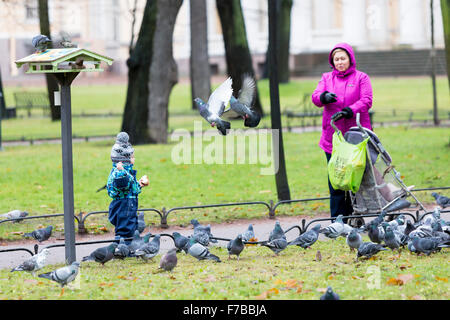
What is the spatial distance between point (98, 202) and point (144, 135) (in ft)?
22.9

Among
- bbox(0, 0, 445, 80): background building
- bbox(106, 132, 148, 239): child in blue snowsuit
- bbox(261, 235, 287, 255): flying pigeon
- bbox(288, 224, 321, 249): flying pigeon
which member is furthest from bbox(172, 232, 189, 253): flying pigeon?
bbox(0, 0, 445, 80): background building

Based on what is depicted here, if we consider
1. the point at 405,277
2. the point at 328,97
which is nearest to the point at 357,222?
the point at 328,97

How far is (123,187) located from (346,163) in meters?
2.32

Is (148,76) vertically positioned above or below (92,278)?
above

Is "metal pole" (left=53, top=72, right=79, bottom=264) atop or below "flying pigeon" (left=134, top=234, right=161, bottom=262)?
atop

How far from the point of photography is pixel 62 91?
23.9 feet

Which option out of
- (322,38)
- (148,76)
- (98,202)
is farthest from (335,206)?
(322,38)

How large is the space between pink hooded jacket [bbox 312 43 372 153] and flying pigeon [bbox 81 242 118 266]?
9.30 feet

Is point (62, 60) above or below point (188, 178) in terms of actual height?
above

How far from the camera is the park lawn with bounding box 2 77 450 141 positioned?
23.9 metres

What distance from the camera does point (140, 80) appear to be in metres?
18.5

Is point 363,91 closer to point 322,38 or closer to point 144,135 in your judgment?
point 144,135

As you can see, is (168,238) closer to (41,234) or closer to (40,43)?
(41,234)

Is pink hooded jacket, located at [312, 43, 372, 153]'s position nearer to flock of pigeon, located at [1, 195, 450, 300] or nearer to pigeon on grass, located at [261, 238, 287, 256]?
flock of pigeon, located at [1, 195, 450, 300]
